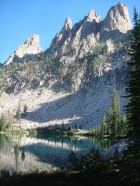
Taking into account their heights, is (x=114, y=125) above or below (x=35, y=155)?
above

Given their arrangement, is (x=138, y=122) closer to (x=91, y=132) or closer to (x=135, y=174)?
(x=135, y=174)

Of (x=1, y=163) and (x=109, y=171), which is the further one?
(x=1, y=163)

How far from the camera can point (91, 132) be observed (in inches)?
5901

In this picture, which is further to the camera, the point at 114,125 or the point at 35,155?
the point at 114,125

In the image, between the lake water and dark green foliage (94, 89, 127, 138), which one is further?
dark green foliage (94, 89, 127, 138)

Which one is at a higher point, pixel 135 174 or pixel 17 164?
pixel 135 174

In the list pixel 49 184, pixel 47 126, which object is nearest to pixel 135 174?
pixel 49 184

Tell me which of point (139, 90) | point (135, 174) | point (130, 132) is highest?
point (139, 90)

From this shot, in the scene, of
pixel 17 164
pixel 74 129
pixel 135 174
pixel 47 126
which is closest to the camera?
pixel 135 174

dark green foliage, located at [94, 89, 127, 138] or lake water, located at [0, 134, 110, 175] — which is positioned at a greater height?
dark green foliage, located at [94, 89, 127, 138]

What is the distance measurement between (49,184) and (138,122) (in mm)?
11234

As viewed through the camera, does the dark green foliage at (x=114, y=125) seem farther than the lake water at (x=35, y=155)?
Yes

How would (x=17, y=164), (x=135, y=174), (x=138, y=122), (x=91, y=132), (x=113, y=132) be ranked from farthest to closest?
1. (x=91, y=132)
2. (x=113, y=132)
3. (x=17, y=164)
4. (x=138, y=122)
5. (x=135, y=174)

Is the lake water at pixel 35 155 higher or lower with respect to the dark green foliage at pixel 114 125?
lower
